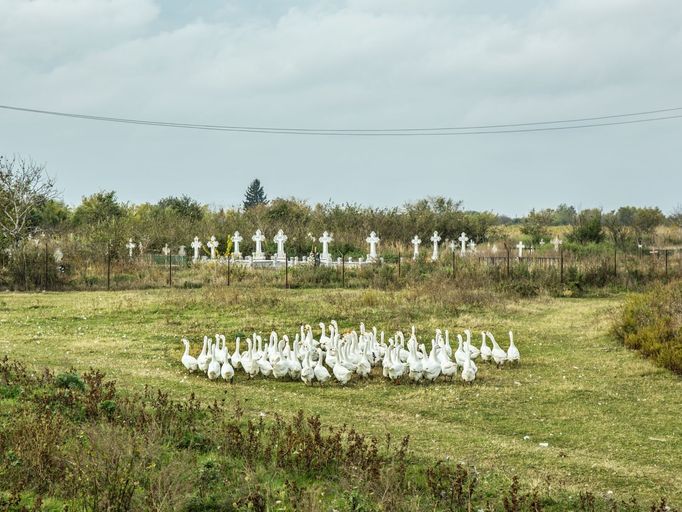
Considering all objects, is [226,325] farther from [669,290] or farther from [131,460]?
[131,460]

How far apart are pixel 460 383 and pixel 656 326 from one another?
6.02 m

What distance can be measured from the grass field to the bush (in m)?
0.31

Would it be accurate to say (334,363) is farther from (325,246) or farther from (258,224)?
(258,224)

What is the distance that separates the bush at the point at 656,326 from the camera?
15.8 metres

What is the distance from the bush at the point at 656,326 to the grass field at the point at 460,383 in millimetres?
312

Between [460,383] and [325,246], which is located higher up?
[325,246]

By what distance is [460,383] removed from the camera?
14312 millimetres

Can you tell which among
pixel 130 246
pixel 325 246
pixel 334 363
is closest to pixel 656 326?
pixel 334 363

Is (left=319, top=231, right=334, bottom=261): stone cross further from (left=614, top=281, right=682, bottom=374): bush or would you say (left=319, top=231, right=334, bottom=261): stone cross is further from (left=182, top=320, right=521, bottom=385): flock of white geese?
(left=182, top=320, right=521, bottom=385): flock of white geese

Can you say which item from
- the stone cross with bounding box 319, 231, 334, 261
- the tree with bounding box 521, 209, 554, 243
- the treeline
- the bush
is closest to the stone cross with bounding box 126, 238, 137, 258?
the treeline

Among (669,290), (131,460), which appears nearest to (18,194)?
(669,290)

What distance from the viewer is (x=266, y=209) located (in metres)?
64.0

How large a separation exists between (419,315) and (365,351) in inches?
288

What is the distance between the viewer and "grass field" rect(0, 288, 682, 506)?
9656 millimetres
